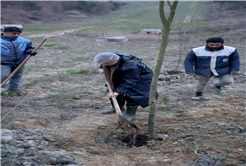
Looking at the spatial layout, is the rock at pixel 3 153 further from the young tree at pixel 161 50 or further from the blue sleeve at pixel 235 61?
the blue sleeve at pixel 235 61

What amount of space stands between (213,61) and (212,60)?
0.03 meters

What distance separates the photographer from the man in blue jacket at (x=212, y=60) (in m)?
5.05

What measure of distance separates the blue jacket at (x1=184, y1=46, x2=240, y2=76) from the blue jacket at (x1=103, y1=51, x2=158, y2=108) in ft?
5.27

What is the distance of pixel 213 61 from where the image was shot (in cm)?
511

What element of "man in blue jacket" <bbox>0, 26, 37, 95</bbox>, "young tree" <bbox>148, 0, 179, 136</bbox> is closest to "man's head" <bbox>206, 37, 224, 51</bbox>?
"young tree" <bbox>148, 0, 179, 136</bbox>

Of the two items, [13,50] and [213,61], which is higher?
[13,50]

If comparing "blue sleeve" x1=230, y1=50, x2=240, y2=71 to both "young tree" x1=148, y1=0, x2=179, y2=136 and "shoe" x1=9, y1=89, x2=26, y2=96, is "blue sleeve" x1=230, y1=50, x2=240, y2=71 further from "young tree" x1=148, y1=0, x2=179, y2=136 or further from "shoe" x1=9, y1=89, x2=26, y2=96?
"shoe" x1=9, y1=89, x2=26, y2=96

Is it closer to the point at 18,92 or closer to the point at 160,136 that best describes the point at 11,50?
the point at 18,92

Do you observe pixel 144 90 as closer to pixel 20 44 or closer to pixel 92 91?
pixel 92 91

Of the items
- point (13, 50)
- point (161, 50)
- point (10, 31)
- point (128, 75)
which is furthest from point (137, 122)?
point (10, 31)

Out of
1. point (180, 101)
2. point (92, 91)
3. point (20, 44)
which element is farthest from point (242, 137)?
point (20, 44)

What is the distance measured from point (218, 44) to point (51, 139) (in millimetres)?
3680

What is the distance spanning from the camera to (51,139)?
10.1 feet

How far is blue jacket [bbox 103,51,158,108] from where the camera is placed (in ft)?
12.4
